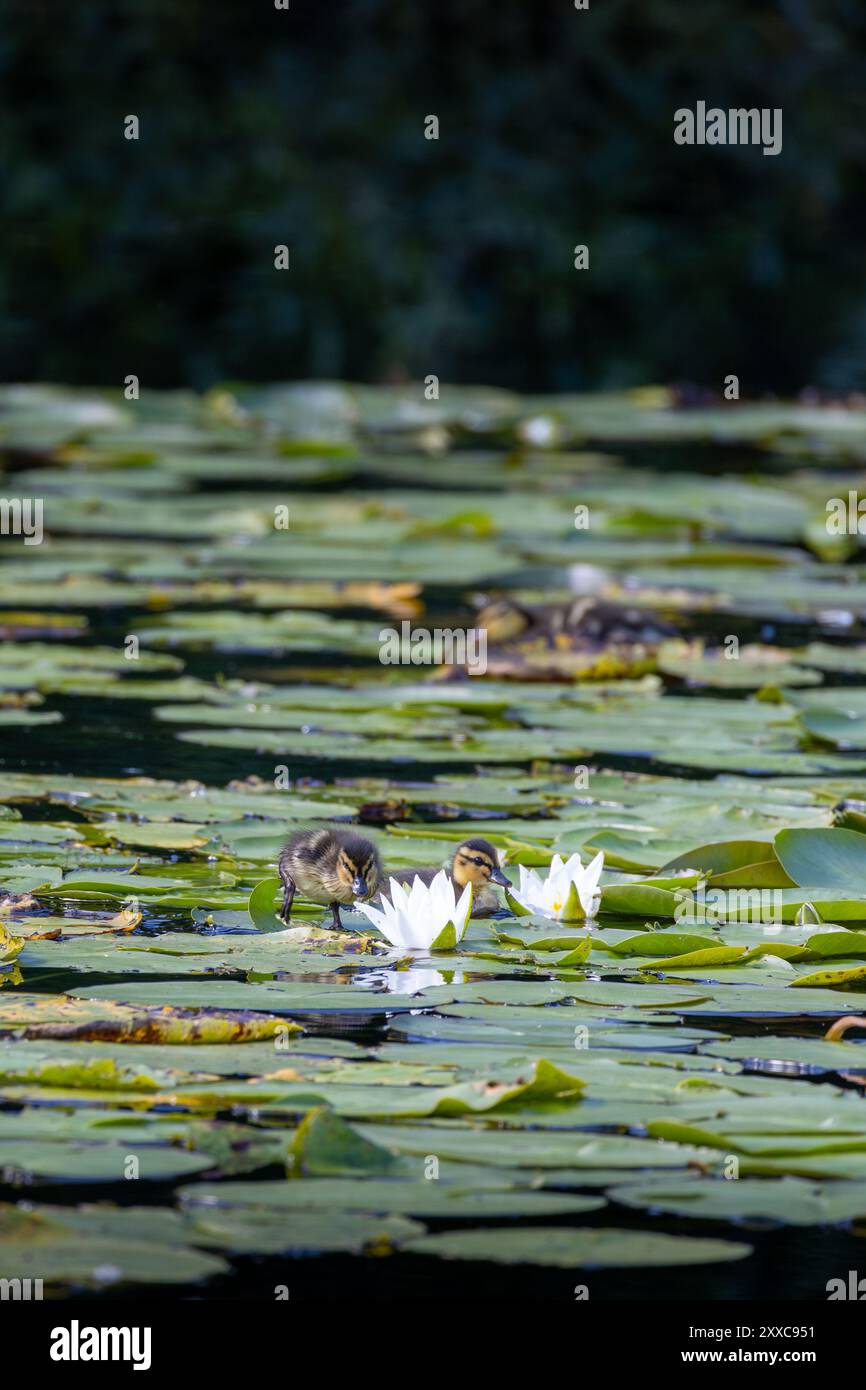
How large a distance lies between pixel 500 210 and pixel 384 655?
10.7 meters

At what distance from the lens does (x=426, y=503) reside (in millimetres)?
7844

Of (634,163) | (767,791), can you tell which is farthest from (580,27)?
(767,791)

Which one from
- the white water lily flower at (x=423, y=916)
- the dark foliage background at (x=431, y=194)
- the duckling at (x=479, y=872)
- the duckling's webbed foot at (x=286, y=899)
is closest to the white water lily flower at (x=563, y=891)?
the duckling at (x=479, y=872)

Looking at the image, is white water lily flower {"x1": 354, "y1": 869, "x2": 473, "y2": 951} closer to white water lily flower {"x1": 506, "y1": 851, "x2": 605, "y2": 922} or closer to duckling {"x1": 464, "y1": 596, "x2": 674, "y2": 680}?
white water lily flower {"x1": 506, "y1": 851, "x2": 605, "y2": 922}

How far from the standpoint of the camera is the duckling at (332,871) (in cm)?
303

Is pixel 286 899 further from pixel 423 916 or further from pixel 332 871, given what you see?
pixel 423 916

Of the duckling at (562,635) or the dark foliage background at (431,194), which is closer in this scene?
the duckling at (562,635)

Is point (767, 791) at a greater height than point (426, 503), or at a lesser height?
lesser

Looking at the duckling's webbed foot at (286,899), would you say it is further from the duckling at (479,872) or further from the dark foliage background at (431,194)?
the dark foliage background at (431,194)

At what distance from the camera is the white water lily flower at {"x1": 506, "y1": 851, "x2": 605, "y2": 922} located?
306 centimetres

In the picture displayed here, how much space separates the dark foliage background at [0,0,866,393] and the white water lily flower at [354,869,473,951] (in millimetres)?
11818

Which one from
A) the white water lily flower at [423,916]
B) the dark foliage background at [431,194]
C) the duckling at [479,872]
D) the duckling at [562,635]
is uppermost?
the dark foliage background at [431,194]

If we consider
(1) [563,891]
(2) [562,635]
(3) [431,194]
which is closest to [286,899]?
(1) [563,891]

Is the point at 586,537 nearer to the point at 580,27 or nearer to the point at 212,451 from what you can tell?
the point at 212,451
